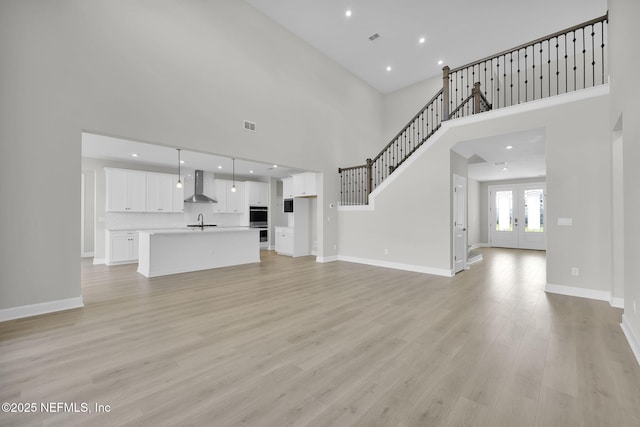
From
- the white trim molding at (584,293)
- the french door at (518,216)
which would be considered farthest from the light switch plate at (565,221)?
the french door at (518,216)

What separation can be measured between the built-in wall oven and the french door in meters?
9.10

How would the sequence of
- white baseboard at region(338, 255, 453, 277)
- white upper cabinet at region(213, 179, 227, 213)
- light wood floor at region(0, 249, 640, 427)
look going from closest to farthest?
light wood floor at region(0, 249, 640, 427) → white baseboard at region(338, 255, 453, 277) → white upper cabinet at region(213, 179, 227, 213)

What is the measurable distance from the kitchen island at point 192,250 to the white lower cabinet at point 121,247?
1328 mm

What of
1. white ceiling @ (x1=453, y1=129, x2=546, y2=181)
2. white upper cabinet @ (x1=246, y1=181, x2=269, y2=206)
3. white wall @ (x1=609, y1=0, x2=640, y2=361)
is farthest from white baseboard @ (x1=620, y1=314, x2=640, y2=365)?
white upper cabinet @ (x1=246, y1=181, x2=269, y2=206)

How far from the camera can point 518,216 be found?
10078 millimetres

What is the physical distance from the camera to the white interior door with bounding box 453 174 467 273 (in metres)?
5.61

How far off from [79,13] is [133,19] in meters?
0.71

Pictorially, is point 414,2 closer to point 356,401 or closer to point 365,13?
point 365,13

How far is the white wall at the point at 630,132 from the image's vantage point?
7.64 feet

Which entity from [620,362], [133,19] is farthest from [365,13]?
[620,362]

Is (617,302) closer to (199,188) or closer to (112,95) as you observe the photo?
(112,95)

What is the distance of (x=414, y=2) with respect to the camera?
229 inches

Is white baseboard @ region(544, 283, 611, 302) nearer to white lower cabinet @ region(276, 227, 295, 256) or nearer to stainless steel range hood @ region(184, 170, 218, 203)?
white lower cabinet @ region(276, 227, 295, 256)

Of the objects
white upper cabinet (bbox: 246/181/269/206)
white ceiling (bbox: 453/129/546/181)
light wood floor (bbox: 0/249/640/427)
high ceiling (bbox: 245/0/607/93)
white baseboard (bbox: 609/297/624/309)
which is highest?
high ceiling (bbox: 245/0/607/93)
